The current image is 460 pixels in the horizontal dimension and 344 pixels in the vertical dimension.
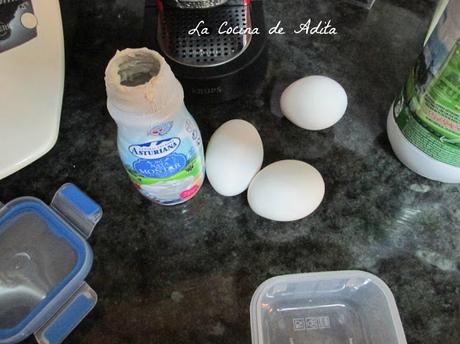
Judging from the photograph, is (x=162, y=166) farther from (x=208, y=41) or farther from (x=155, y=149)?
(x=208, y=41)

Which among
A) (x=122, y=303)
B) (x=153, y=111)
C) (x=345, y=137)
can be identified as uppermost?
(x=153, y=111)

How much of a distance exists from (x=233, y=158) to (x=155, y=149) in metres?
0.12

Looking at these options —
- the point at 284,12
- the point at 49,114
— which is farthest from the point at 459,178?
the point at 49,114

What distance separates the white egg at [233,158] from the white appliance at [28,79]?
0.20 meters

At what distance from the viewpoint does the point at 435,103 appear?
51cm

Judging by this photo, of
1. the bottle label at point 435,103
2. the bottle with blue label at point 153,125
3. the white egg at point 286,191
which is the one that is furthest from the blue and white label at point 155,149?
the bottle label at point 435,103

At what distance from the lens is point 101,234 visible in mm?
595

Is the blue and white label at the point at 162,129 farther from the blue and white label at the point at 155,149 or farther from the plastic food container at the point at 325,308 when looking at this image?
the plastic food container at the point at 325,308

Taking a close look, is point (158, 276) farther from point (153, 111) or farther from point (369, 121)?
point (369, 121)

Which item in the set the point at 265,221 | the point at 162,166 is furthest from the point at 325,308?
the point at 162,166

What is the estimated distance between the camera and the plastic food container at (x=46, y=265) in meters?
0.53

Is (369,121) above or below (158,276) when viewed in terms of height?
above

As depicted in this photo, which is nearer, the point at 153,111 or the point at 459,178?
the point at 153,111

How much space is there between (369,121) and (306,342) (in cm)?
33
